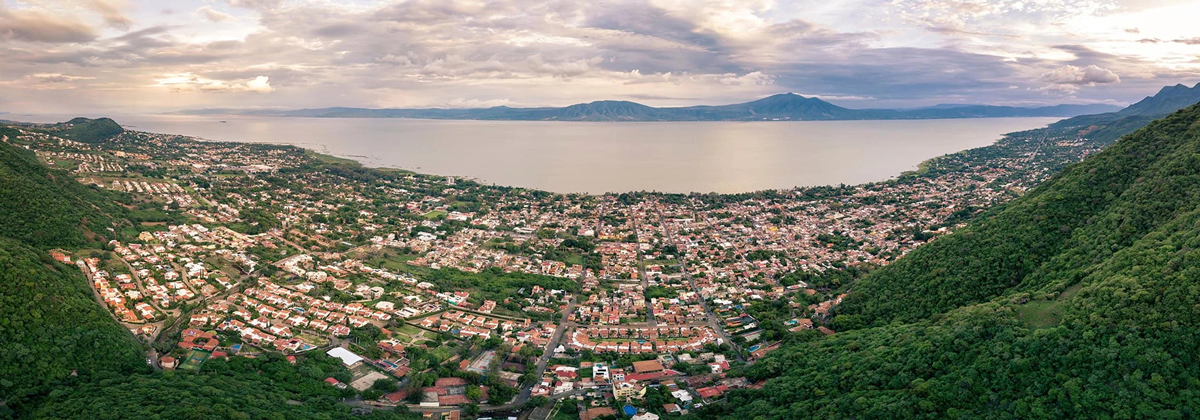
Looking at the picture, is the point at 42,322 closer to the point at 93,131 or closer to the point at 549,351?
the point at 549,351

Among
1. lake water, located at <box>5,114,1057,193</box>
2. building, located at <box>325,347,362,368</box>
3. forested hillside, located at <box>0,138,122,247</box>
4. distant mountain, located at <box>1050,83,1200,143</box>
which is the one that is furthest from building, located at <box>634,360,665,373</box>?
distant mountain, located at <box>1050,83,1200,143</box>

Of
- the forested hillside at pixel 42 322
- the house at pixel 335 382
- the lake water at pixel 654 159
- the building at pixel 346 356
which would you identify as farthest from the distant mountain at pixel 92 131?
the house at pixel 335 382

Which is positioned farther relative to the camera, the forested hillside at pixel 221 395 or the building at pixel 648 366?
the building at pixel 648 366

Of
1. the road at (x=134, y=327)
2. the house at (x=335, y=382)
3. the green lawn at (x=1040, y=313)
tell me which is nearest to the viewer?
the green lawn at (x=1040, y=313)

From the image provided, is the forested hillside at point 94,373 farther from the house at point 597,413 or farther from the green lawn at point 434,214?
the green lawn at point 434,214

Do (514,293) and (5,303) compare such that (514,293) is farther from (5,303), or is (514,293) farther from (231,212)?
(231,212)
